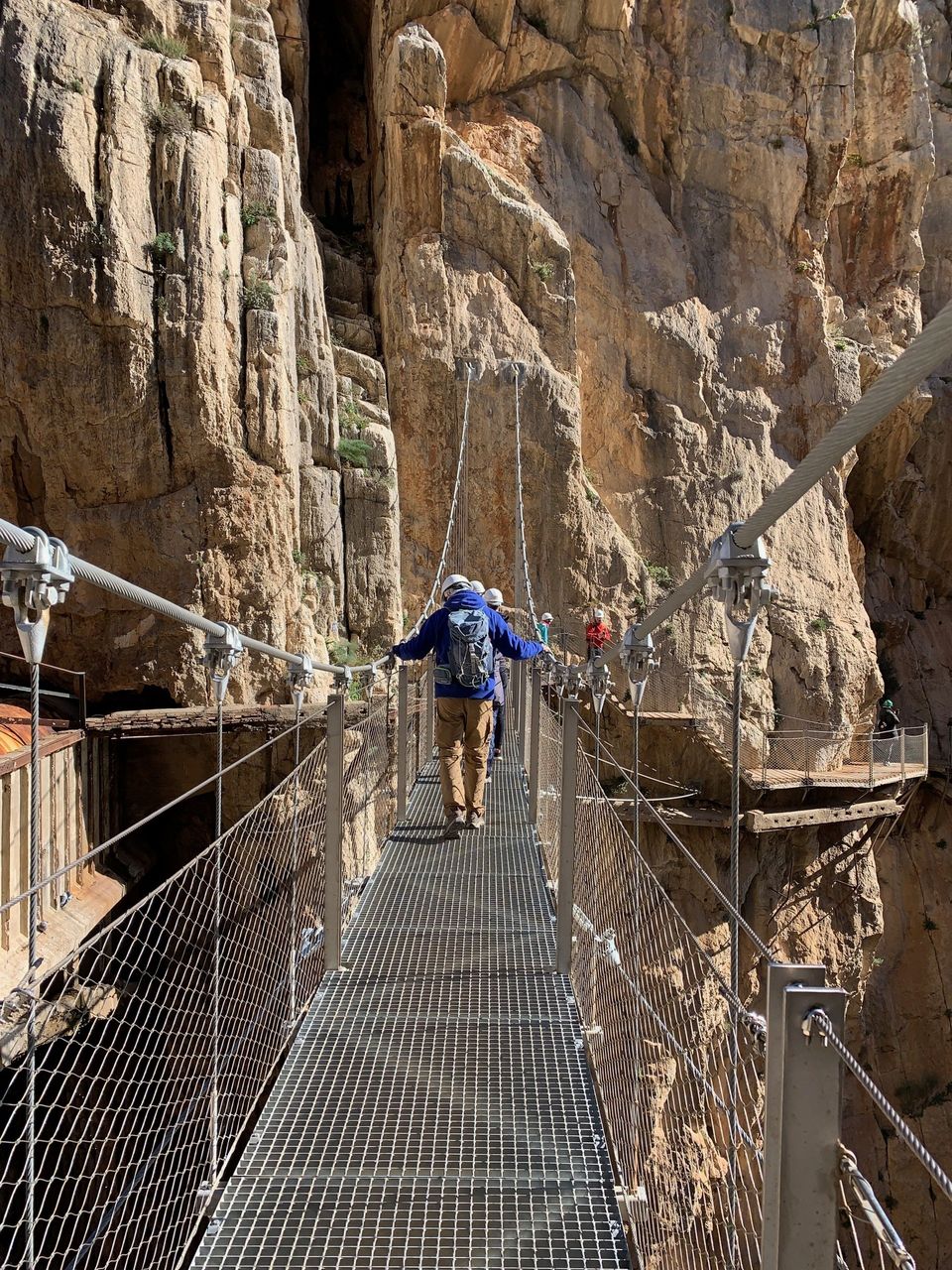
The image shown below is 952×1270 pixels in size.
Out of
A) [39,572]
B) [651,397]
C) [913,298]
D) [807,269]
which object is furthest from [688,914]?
[913,298]

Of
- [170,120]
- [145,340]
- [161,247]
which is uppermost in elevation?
[170,120]

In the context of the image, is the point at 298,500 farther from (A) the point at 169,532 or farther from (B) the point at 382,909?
(B) the point at 382,909

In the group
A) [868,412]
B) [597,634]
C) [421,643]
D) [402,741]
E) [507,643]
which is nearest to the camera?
[868,412]

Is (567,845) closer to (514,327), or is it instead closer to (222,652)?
(222,652)

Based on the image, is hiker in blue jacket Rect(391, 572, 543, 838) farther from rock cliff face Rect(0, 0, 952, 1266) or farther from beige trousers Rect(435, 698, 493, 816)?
rock cliff face Rect(0, 0, 952, 1266)

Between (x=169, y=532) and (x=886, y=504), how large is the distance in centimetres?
1477

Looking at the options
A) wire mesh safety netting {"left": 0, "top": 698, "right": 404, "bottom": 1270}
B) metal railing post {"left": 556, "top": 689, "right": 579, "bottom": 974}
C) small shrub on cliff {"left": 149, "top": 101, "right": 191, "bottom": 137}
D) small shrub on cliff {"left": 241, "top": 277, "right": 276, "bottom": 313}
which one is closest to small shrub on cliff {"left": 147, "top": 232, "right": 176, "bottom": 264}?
small shrub on cliff {"left": 241, "top": 277, "right": 276, "bottom": 313}

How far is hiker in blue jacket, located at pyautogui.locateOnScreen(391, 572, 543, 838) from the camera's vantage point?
14.7 feet

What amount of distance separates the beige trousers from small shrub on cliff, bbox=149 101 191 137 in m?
7.37

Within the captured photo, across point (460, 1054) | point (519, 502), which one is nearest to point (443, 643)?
point (460, 1054)

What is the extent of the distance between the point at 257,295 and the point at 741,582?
28.8ft

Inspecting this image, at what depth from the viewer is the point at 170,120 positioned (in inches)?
350

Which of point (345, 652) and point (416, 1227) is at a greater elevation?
point (345, 652)

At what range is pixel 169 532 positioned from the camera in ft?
29.2
